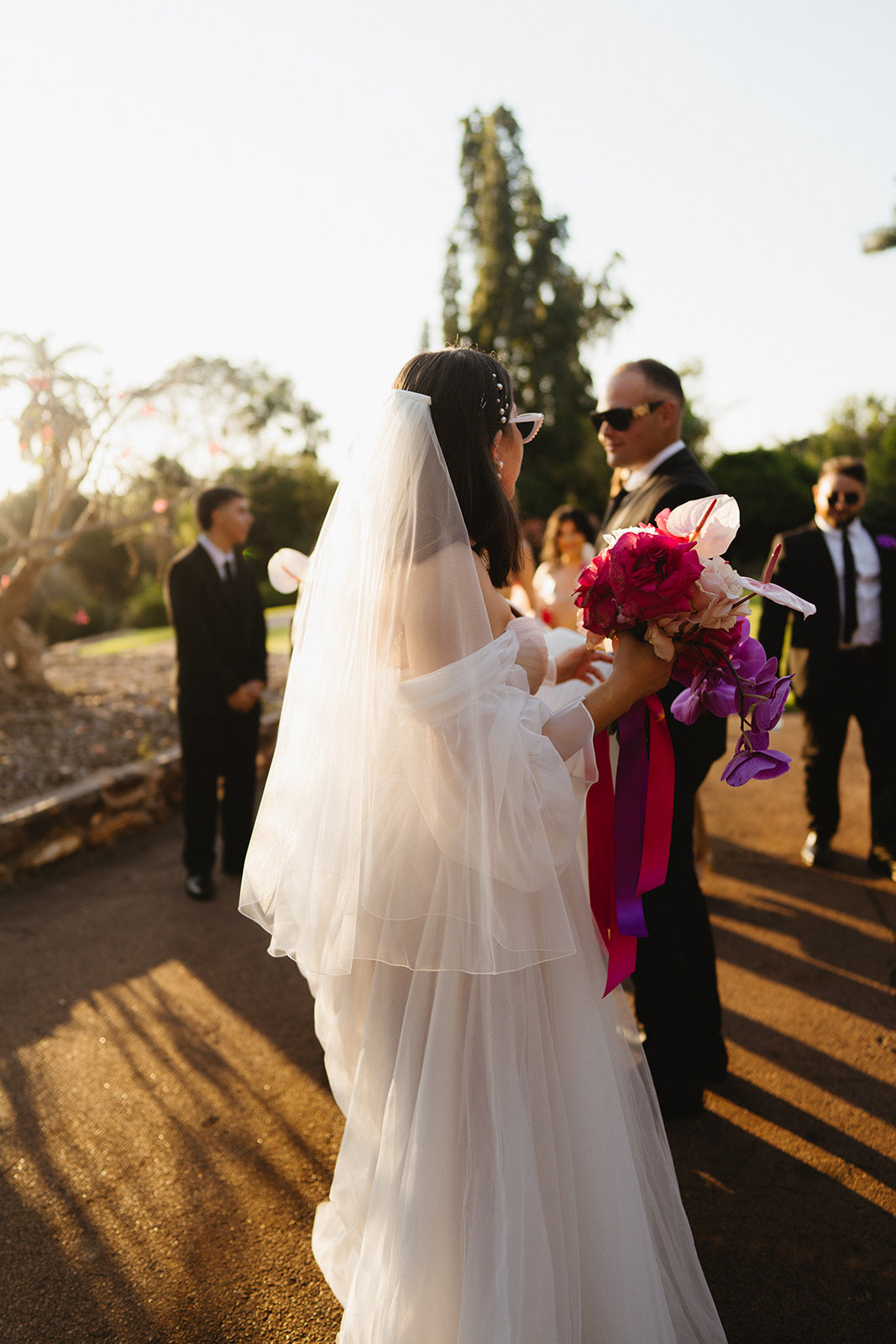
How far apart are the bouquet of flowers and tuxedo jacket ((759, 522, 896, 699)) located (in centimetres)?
326

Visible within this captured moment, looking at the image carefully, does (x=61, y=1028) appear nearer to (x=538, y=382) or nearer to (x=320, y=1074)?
(x=320, y=1074)

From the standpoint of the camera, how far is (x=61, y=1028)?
3.88m

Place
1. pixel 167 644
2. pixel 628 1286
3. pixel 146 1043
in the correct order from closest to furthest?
1. pixel 628 1286
2. pixel 146 1043
3. pixel 167 644

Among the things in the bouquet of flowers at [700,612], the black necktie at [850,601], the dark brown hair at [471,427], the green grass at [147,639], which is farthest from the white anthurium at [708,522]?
the green grass at [147,639]

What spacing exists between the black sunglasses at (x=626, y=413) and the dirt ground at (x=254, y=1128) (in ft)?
8.93

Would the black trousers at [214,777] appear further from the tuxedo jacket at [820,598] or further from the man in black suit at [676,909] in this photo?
the tuxedo jacket at [820,598]

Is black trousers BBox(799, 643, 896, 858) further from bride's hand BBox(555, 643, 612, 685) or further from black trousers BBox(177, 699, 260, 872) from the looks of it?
black trousers BBox(177, 699, 260, 872)

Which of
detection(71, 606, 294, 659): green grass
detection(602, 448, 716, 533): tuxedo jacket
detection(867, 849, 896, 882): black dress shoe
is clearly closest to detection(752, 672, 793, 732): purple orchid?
detection(602, 448, 716, 533): tuxedo jacket

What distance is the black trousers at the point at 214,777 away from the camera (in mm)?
5344

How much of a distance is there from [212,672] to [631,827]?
3539mm

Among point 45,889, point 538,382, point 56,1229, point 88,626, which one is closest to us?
point 56,1229

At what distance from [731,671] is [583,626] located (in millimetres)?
415

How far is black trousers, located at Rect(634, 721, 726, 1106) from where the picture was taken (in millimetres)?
3105

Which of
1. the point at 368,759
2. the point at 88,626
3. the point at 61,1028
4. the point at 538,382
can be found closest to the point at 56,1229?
the point at 61,1028
